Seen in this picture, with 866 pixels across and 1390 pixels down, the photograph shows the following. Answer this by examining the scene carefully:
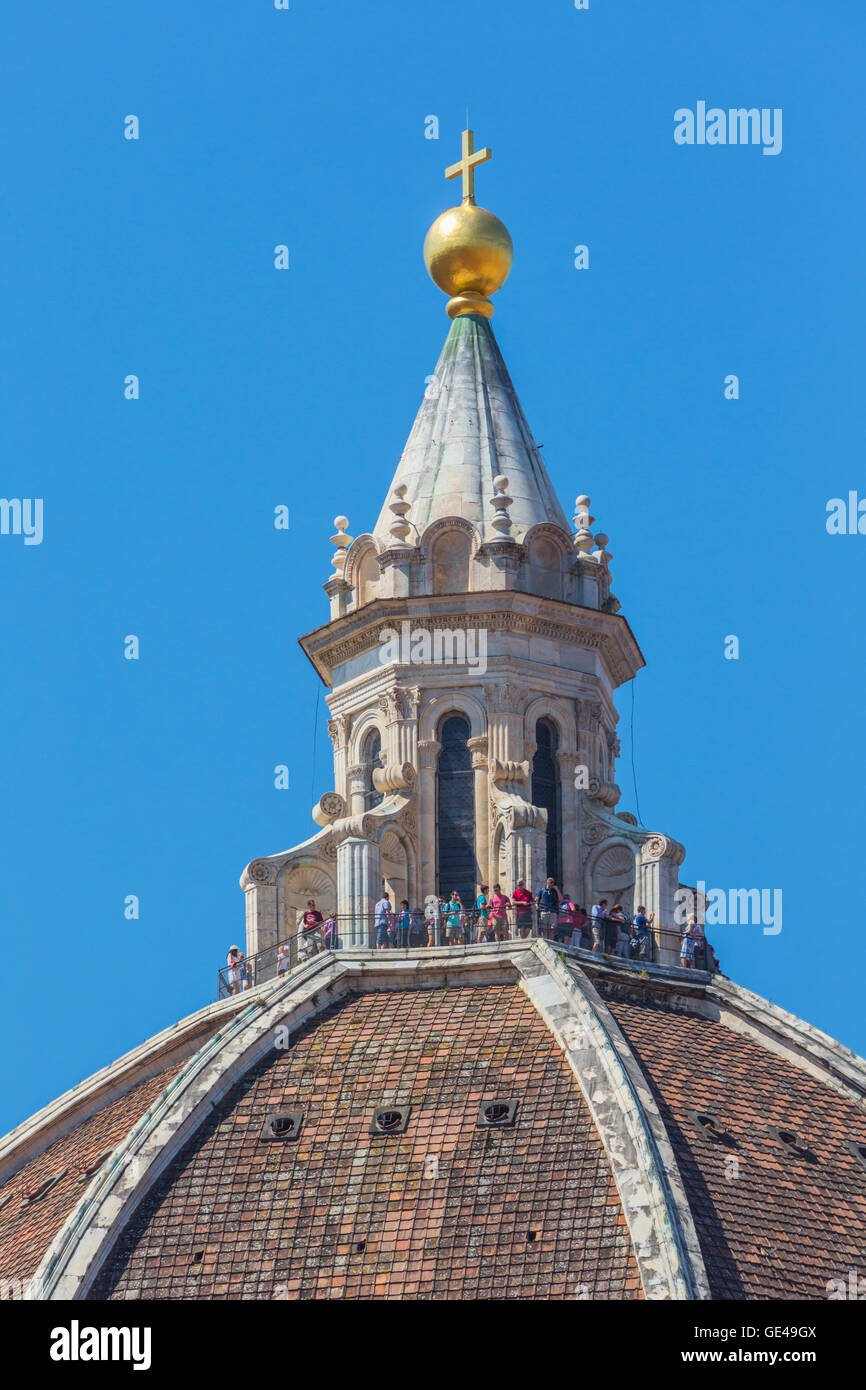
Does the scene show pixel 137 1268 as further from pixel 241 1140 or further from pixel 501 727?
pixel 501 727

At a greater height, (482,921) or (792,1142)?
(482,921)

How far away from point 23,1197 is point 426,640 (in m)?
12.6

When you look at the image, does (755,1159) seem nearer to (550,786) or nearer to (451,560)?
(550,786)

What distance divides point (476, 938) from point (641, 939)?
286 centimetres

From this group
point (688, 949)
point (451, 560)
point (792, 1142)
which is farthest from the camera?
point (451, 560)

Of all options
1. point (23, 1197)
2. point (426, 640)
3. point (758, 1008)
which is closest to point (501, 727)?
point (426, 640)

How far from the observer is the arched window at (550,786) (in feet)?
229

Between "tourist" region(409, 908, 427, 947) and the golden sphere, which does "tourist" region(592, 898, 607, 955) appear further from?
the golden sphere

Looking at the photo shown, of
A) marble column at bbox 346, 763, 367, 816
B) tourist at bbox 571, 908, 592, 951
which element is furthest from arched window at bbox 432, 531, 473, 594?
tourist at bbox 571, 908, 592, 951

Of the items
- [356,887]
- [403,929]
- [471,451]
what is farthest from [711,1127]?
[471,451]

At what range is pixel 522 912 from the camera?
65.5 meters

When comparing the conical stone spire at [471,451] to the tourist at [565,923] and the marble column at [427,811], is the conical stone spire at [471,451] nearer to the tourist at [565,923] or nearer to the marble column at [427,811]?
the marble column at [427,811]

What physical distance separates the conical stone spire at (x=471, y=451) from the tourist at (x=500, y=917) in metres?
8.10
